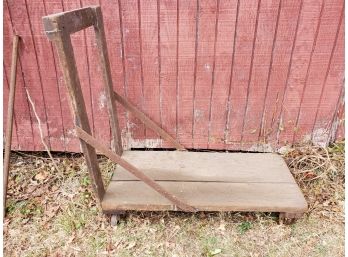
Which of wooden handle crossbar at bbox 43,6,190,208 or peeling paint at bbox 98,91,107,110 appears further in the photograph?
peeling paint at bbox 98,91,107,110

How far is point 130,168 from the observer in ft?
7.82

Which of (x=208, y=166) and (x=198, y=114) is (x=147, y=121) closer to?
(x=198, y=114)

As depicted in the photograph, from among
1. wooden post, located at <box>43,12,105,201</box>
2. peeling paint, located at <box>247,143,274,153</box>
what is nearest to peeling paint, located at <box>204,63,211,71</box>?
peeling paint, located at <box>247,143,274,153</box>

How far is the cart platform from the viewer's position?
258 centimetres

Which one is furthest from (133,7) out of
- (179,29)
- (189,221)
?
(189,221)

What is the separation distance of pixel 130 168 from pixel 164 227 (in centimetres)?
71

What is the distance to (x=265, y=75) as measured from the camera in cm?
300

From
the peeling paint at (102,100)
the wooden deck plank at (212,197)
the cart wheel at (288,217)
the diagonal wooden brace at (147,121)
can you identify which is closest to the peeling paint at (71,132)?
the peeling paint at (102,100)

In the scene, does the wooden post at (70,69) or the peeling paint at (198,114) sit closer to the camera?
the wooden post at (70,69)

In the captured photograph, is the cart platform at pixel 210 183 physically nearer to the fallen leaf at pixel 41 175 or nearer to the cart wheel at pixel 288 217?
the cart wheel at pixel 288 217

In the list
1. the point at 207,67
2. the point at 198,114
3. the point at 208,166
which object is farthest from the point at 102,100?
the point at 208,166

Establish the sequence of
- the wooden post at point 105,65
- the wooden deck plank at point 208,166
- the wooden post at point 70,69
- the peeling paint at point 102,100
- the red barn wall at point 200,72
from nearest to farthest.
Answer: the wooden post at point 70,69 < the wooden post at point 105,65 < the red barn wall at point 200,72 < the wooden deck plank at point 208,166 < the peeling paint at point 102,100

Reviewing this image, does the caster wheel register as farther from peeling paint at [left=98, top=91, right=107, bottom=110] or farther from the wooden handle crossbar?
peeling paint at [left=98, top=91, right=107, bottom=110]

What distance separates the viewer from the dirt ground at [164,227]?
2635mm
